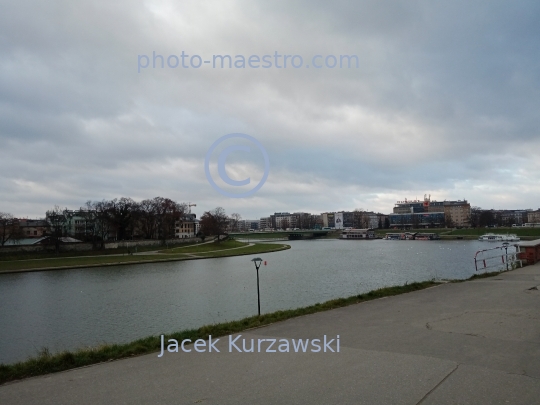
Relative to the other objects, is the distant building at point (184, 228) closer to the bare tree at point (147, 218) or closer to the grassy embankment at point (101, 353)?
the bare tree at point (147, 218)

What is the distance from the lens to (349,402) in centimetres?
486

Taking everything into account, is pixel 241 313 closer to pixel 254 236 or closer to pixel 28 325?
pixel 28 325

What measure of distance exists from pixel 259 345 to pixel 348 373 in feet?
7.84

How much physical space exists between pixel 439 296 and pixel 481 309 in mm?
2744

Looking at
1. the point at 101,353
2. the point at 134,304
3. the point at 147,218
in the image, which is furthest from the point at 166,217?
the point at 101,353

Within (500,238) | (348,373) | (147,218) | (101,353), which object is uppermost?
(147,218)

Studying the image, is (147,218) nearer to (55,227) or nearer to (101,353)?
(55,227)

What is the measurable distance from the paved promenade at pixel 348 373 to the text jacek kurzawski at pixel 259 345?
199 mm

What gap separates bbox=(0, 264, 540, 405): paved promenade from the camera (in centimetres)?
507

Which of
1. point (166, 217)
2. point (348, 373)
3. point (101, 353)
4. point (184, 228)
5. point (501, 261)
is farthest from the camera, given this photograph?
point (184, 228)

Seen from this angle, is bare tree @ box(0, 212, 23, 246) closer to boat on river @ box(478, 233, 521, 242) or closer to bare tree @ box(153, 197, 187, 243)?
bare tree @ box(153, 197, 187, 243)

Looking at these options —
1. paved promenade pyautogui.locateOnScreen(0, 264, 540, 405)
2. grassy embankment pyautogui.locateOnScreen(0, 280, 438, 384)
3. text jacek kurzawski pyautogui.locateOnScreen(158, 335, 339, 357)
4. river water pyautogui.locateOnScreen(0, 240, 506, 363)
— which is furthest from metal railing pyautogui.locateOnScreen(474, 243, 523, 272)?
text jacek kurzawski pyautogui.locateOnScreen(158, 335, 339, 357)

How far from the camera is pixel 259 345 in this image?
779cm

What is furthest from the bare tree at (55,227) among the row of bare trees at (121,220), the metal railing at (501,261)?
the metal railing at (501,261)
